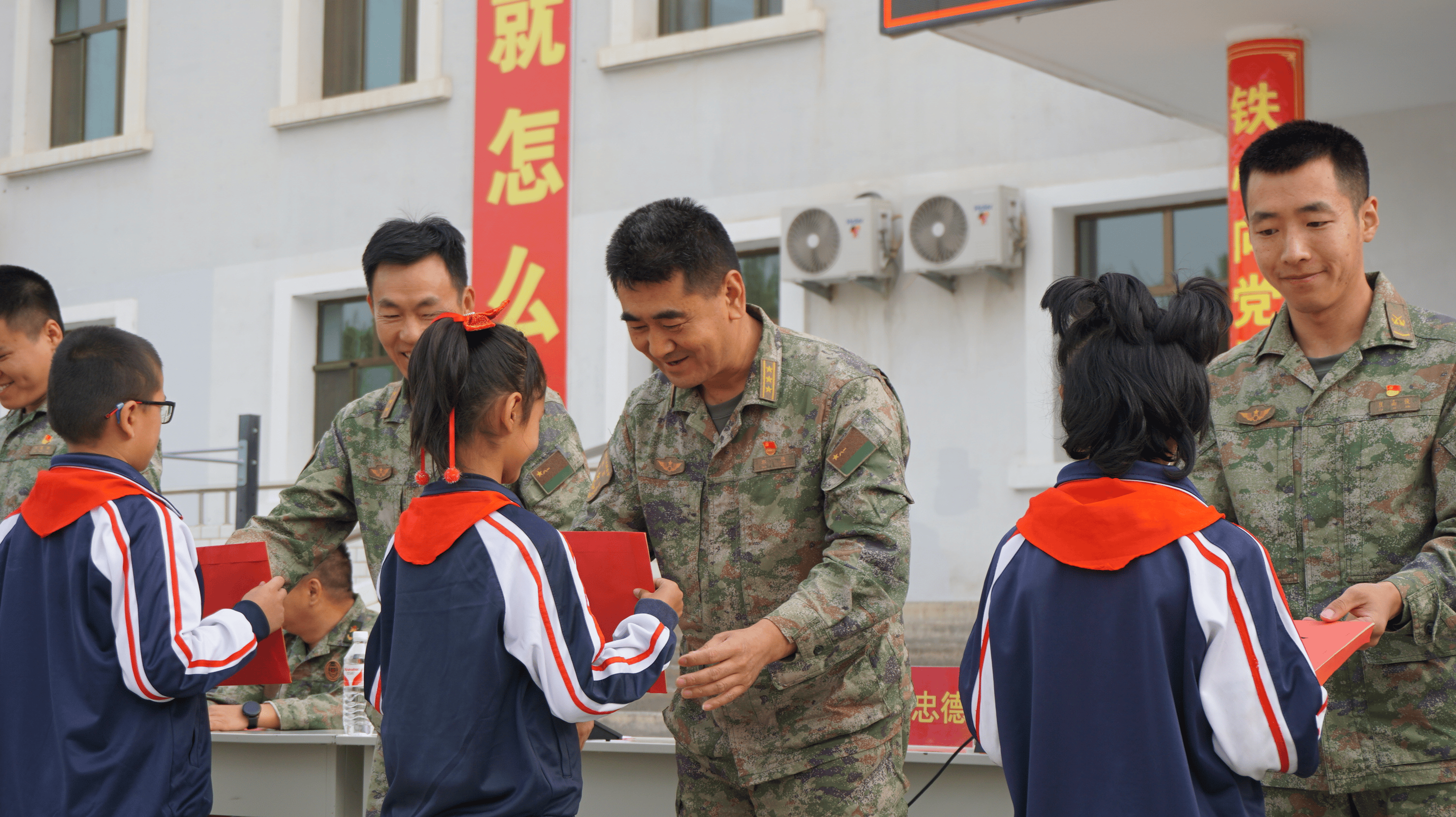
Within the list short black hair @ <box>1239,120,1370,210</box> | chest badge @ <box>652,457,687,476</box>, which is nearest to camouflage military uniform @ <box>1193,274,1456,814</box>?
short black hair @ <box>1239,120,1370,210</box>

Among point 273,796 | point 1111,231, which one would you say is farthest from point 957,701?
point 1111,231

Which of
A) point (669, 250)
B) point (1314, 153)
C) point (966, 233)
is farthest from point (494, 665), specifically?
point (966, 233)

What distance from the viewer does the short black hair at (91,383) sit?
2.76 meters

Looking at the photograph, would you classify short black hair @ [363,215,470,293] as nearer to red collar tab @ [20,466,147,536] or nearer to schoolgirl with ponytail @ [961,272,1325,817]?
red collar tab @ [20,466,147,536]

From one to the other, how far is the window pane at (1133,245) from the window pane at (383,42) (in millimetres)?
4987

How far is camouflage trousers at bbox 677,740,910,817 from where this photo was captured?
2.40 meters

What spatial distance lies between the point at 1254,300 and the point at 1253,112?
0.73 meters

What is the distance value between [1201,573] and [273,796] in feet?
8.85

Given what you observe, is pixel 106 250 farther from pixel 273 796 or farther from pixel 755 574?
pixel 755 574

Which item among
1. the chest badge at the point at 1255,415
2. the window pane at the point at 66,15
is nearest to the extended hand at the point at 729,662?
the chest badge at the point at 1255,415

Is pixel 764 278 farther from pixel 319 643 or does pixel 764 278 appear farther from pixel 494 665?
pixel 494 665

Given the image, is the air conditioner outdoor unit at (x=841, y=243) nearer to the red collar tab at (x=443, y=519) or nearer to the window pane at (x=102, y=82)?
the red collar tab at (x=443, y=519)

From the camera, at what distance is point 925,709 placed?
3246 millimetres

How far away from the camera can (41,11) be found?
11.1 metres
